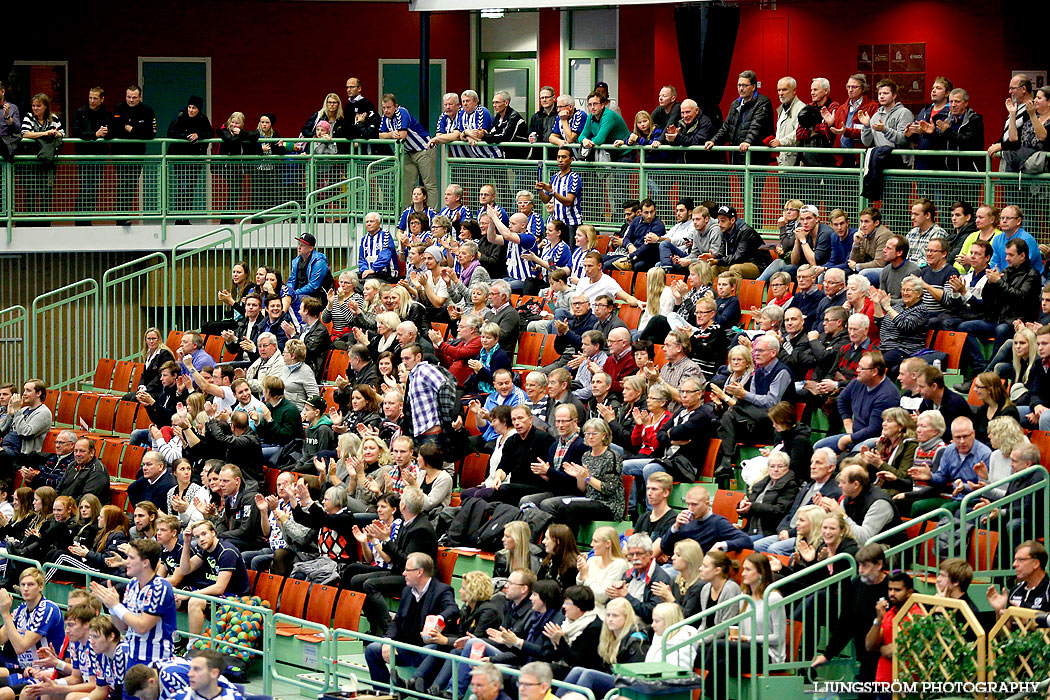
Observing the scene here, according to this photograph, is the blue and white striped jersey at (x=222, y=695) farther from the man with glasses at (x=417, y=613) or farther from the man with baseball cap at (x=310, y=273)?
the man with baseball cap at (x=310, y=273)

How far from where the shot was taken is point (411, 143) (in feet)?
66.6

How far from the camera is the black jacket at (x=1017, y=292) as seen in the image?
13.3 metres

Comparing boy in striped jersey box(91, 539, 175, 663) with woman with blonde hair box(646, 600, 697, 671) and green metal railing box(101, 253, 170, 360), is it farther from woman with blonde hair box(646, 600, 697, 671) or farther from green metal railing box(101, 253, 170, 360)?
green metal railing box(101, 253, 170, 360)

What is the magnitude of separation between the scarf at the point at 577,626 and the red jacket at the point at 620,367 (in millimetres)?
3791

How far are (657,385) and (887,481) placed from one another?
235cm

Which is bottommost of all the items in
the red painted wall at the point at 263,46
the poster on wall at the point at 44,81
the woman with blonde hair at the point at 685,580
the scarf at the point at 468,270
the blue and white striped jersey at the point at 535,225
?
the woman with blonde hair at the point at 685,580

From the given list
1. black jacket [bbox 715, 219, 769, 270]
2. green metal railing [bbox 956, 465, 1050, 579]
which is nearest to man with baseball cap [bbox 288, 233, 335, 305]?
black jacket [bbox 715, 219, 769, 270]

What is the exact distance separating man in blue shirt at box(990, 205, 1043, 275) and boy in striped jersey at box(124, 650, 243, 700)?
24.0ft

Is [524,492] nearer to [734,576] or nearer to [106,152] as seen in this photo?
[734,576]

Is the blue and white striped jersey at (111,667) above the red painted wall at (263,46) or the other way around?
the other way around

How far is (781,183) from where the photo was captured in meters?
17.0

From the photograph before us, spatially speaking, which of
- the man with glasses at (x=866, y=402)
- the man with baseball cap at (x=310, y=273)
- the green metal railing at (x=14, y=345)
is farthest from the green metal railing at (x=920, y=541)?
the green metal railing at (x=14, y=345)

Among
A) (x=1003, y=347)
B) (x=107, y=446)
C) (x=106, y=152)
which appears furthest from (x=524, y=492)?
(x=106, y=152)

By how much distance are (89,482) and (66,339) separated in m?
5.61
